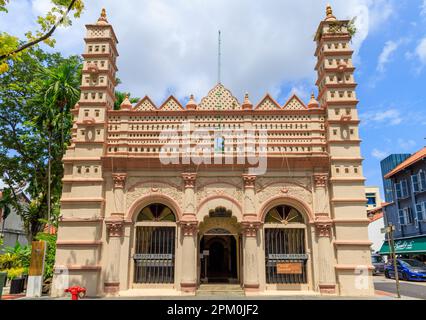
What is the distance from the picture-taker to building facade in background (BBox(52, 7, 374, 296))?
15016 millimetres

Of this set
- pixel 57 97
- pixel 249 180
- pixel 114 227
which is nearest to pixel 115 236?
pixel 114 227

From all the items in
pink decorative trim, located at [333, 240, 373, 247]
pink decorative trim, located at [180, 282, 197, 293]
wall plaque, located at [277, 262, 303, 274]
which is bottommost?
pink decorative trim, located at [180, 282, 197, 293]

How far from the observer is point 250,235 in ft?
50.0

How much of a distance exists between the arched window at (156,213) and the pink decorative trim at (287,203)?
14.0 feet

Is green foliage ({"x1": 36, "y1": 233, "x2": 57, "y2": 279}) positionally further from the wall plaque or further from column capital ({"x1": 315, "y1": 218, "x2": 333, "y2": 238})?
column capital ({"x1": 315, "y1": 218, "x2": 333, "y2": 238})

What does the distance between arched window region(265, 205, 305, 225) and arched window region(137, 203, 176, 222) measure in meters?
4.61

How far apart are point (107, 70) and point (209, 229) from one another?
9.58 meters

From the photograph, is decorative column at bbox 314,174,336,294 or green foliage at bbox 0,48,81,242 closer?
decorative column at bbox 314,174,336,294

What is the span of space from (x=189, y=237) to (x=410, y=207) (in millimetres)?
27257

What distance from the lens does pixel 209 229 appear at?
1680 cm

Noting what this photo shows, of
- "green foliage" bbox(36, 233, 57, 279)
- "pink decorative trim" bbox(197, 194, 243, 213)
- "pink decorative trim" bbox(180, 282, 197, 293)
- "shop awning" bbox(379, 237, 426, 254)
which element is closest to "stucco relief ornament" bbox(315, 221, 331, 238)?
"pink decorative trim" bbox(197, 194, 243, 213)

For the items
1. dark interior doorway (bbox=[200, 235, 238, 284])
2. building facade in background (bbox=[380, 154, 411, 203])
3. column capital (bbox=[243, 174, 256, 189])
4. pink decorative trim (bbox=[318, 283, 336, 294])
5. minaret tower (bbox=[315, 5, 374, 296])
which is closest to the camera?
pink decorative trim (bbox=[318, 283, 336, 294])
